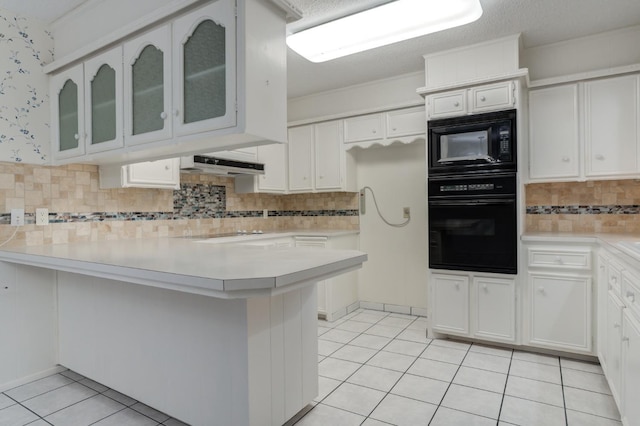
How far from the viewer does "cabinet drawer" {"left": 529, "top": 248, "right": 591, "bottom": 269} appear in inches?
106

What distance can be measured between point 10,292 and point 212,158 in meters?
1.68

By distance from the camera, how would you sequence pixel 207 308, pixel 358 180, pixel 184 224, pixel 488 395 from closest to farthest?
pixel 207 308
pixel 488 395
pixel 184 224
pixel 358 180

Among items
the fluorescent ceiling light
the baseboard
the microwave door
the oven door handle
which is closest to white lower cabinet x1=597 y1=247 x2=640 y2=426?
the oven door handle

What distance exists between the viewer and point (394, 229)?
4.13 metres

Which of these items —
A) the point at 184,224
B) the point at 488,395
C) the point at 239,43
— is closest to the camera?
the point at 239,43

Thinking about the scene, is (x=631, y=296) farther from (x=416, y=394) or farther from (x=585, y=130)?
(x=585, y=130)

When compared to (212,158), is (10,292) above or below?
below

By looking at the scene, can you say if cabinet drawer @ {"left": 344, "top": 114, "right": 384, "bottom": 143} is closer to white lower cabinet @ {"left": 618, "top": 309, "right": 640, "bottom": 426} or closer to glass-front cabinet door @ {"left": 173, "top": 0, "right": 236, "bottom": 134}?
glass-front cabinet door @ {"left": 173, "top": 0, "right": 236, "bottom": 134}

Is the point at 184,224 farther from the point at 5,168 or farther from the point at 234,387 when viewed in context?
the point at 234,387

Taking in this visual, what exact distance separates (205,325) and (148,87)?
1.29 meters

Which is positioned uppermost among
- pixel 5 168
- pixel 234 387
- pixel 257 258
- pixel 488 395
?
pixel 5 168

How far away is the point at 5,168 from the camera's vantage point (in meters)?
2.44

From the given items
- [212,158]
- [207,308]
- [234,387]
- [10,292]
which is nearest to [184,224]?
[212,158]

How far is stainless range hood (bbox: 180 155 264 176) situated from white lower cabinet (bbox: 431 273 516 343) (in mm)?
2033
